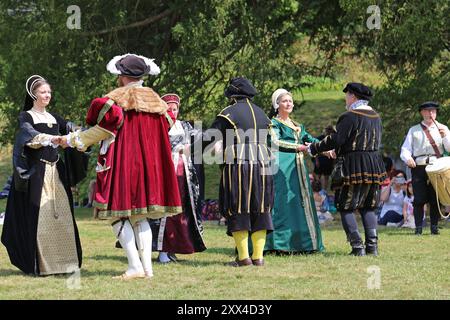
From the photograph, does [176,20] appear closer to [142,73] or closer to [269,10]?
[269,10]

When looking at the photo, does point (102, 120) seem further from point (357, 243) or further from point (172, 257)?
point (357, 243)

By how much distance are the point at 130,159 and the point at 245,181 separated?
139cm

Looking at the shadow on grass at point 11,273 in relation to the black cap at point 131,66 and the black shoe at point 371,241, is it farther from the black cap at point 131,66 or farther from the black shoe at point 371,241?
the black shoe at point 371,241

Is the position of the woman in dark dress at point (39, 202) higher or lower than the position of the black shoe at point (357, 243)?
higher

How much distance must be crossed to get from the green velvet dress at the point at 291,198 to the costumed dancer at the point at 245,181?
3.23 feet

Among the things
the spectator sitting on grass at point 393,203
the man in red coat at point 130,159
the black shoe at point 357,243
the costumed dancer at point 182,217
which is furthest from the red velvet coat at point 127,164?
the spectator sitting on grass at point 393,203

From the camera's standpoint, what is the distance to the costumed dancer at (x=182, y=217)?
376 inches

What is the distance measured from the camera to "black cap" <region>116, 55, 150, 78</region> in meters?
8.12

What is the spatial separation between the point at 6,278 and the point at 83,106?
8.45 meters

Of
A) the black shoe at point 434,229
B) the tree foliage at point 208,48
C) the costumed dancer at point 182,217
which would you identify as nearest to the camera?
the costumed dancer at point 182,217

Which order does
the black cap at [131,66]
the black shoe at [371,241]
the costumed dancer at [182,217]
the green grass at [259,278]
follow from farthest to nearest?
the black shoe at [371,241] → the costumed dancer at [182,217] → the black cap at [131,66] → the green grass at [259,278]

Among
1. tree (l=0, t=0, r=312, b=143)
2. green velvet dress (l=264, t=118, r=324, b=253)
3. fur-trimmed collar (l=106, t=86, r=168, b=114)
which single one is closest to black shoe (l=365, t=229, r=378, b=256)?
green velvet dress (l=264, t=118, r=324, b=253)

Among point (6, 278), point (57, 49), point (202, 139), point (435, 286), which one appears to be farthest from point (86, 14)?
point (435, 286)

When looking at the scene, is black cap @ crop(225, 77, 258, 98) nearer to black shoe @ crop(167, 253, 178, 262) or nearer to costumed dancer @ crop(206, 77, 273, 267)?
costumed dancer @ crop(206, 77, 273, 267)
